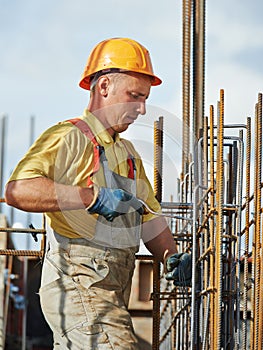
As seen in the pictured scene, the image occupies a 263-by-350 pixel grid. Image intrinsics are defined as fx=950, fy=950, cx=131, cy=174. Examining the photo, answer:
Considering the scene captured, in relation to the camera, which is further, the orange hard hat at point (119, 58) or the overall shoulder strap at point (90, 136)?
the orange hard hat at point (119, 58)

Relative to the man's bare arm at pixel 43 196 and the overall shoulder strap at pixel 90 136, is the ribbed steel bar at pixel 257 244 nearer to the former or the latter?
the overall shoulder strap at pixel 90 136

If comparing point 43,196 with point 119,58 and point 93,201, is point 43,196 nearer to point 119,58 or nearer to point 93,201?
point 93,201

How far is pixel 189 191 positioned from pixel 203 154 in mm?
1172

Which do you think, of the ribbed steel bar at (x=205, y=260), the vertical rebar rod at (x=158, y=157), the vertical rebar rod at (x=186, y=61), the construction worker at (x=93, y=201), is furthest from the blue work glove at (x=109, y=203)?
the vertical rebar rod at (x=186, y=61)

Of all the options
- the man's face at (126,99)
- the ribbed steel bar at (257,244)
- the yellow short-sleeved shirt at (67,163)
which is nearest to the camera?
the yellow short-sleeved shirt at (67,163)

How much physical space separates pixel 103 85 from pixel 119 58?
0.20m

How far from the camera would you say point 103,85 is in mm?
6059

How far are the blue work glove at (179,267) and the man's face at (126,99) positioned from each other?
0.98m

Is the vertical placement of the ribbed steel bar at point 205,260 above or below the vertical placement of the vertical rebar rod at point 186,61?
below

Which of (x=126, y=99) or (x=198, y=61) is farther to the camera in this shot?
(x=198, y=61)

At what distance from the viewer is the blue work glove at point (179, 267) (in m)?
6.34

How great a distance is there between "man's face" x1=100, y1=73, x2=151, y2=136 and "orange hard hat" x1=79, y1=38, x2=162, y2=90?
0.19 feet

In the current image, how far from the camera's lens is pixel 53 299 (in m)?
5.80

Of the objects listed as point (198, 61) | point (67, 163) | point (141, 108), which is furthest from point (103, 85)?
A: point (198, 61)
